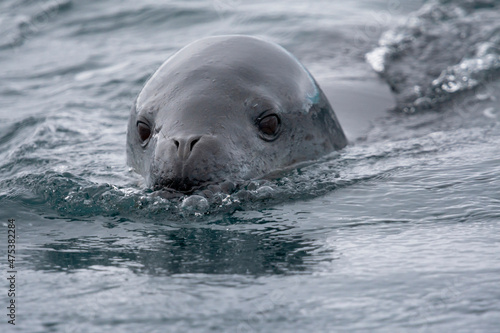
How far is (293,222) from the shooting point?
4191 mm

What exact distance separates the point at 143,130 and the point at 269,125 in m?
0.81

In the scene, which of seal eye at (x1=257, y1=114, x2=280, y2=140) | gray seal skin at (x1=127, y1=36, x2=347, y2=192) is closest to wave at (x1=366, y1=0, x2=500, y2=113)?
gray seal skin at (x1=127, y1=36, x2=347, y2=192)

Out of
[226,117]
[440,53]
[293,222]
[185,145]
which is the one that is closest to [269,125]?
[226,117]

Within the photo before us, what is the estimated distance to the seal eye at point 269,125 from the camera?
15.9 feet

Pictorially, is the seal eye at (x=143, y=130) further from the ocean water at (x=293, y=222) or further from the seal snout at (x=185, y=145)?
the seal snout at (x=185, y=145)

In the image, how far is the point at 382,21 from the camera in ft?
35.8

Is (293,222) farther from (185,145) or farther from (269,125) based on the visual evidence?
(269,125)

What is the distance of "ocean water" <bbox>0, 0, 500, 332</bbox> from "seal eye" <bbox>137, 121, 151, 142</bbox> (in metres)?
0.30

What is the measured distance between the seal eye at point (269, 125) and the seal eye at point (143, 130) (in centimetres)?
71

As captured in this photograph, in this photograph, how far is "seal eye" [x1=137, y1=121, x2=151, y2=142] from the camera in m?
4.88

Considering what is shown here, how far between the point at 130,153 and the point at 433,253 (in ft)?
7.88

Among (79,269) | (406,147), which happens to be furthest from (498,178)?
(79,269)

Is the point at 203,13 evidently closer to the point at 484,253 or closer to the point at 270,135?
the point at 270,135

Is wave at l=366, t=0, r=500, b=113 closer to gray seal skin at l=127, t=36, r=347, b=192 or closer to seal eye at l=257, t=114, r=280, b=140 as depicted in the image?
gray seal skin at l=127, t=36, r=347, b=192
